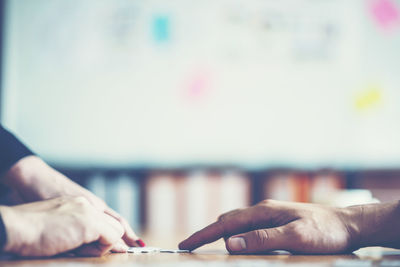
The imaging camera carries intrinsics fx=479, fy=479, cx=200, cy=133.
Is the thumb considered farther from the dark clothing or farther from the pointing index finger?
the dark clothing

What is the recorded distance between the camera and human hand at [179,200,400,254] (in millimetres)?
728

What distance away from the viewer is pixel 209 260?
0.67 m

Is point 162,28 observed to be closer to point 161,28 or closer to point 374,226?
point 161,28

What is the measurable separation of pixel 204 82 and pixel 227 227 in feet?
5.20

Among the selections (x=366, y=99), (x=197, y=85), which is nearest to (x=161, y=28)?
(x=197, y=85)

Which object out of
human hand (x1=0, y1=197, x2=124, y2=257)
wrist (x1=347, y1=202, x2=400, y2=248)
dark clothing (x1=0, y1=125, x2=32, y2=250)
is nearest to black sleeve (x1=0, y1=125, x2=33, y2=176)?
dark clothing (x1=0, y1=125, x2=32, y2=250)

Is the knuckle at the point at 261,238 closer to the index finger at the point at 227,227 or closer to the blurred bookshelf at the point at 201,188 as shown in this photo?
the index finger at the point at 227,227

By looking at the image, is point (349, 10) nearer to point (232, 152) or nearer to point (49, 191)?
point (232, 152)

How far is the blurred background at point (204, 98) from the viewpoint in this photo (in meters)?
2.25

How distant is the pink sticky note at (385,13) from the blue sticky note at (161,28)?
996 millimetres

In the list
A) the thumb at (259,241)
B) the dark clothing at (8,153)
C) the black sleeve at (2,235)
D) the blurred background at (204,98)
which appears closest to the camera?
the black sleeve at (2,235)

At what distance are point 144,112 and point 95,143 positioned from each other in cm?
27

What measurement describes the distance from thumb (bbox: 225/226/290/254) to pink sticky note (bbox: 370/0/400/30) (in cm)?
188

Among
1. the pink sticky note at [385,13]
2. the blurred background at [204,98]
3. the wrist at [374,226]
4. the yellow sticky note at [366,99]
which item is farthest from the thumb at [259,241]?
the pink sticky note at [385,13]
